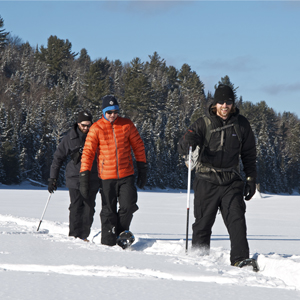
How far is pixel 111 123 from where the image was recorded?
5.52 metres

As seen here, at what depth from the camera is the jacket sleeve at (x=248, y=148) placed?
15.4 feet

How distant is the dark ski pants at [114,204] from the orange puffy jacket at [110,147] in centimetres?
10

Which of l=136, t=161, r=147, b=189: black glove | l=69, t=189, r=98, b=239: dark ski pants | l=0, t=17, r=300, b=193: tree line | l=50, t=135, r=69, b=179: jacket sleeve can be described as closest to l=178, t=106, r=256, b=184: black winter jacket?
l=136, t=161, r=147, b=189: black glove

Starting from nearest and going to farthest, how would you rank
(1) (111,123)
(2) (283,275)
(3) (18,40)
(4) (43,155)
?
(2) (283,275) → (1) (111,123) → (4) (43,155) → (3) (18,40)

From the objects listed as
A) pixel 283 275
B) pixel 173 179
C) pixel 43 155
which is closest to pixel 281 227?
pixel 283 275

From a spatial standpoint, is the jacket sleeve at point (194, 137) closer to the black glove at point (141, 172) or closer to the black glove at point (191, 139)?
the black glove at point (191, 139)

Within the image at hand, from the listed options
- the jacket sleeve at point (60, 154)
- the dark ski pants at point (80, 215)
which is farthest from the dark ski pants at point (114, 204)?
the jacket sleeve at point (60, 154)

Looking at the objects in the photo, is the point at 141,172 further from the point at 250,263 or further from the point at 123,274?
the point at 123,274

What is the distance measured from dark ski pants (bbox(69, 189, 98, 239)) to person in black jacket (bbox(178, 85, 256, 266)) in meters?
2.01

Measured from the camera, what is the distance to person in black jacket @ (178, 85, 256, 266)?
461cm

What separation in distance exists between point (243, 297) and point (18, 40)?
107509 mm

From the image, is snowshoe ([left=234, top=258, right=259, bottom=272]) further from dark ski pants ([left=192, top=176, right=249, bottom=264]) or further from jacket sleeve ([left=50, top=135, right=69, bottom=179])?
jacket sleeve ([left=50, top=135, right=69, bottom=179])

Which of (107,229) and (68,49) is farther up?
(68,49)

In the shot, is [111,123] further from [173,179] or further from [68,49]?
[68,49]
